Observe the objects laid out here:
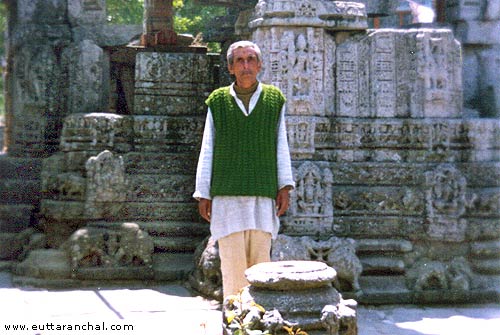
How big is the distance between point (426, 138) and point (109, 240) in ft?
10.7

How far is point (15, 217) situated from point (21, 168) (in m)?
1.05

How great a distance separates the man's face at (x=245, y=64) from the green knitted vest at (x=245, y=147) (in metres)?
0.15

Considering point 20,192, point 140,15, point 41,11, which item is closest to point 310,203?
point 20,192

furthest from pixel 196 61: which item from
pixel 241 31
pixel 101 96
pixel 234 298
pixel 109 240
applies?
pixel 234 298

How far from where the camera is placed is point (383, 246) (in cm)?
684

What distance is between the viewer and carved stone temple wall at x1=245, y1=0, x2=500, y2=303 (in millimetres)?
6734

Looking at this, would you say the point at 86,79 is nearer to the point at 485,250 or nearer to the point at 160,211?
the point at 160,211

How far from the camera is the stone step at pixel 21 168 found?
9391 millimetres

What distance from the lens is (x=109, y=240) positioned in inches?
284

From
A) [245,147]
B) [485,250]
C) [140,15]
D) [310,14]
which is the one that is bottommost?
[485,250]

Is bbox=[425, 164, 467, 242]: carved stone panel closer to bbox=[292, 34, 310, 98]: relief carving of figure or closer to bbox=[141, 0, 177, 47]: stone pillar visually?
bbox=[292, 34, 310, 98]: relief carving of figure

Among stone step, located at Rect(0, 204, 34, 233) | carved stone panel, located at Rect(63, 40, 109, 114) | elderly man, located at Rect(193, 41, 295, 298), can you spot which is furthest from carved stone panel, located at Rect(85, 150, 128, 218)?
elderly man, located at Rect(193, 41, 295, 298)

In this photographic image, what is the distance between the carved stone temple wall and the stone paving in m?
0.48

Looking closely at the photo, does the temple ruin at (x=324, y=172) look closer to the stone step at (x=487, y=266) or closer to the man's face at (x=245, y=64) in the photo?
the stone step at (x=487, y=266)
